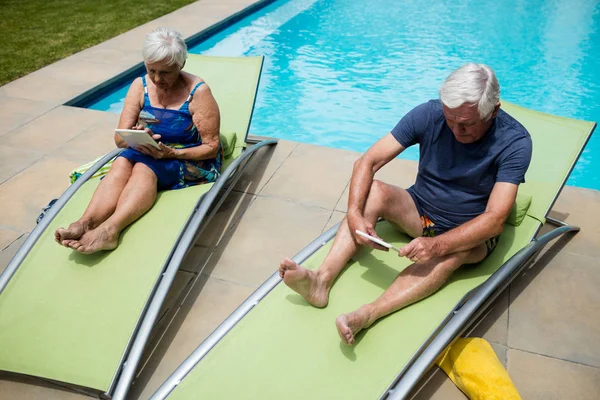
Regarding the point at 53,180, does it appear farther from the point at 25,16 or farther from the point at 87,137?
the point at 25,16

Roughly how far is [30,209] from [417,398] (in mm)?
3246

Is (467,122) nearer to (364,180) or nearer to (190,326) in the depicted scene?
(364,180)

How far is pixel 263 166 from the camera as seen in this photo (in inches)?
189

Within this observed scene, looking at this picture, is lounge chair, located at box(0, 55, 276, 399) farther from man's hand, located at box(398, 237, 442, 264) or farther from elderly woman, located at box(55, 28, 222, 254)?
man's hand, located at box(398, 237, 442, 264)

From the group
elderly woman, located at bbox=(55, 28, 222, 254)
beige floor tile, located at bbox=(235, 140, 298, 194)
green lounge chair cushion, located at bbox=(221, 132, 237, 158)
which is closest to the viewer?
elderly woman, located at bbox=(55, 28, 222, 254)

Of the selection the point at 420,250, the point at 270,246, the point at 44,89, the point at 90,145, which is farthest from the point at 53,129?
the point at 420,250

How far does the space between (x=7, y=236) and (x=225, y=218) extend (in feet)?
5.22

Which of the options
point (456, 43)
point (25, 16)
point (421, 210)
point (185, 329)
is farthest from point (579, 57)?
point (25, 16)

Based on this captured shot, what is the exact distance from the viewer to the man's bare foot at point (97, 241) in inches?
119

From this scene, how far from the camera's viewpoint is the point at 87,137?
5312 millimetres

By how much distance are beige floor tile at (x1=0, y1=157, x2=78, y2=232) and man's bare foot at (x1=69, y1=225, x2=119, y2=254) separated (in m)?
1.21

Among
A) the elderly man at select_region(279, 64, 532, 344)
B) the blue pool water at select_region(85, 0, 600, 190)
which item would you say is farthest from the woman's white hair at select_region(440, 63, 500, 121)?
the blue pool water at select_region(85, 0, 600, 190)

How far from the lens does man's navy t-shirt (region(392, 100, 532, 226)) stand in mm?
2719

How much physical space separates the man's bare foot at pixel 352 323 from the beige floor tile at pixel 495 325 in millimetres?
883
